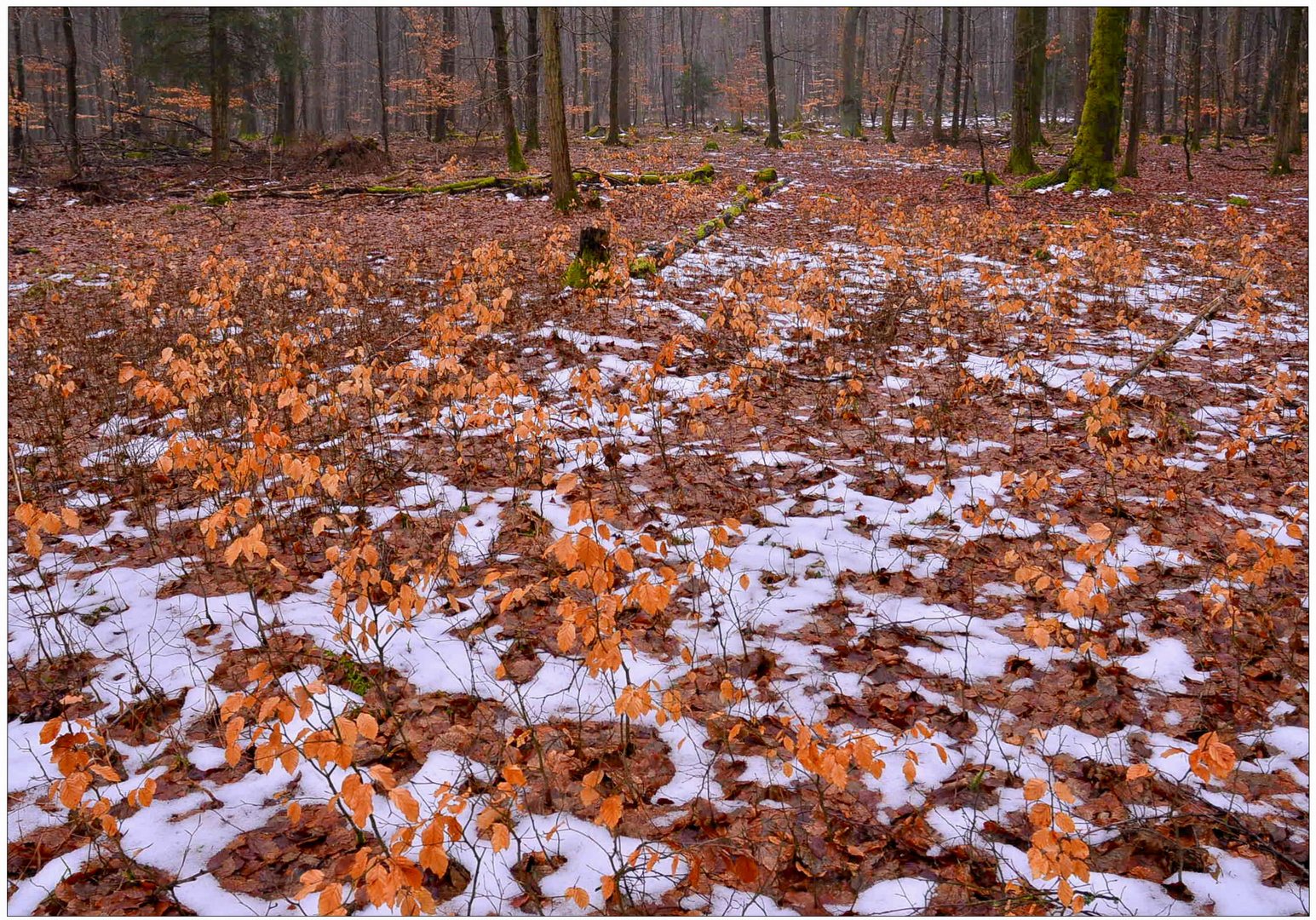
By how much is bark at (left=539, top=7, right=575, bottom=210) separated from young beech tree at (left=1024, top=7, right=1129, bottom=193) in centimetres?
1049

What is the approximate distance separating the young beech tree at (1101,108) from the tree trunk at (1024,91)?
2.29 metres

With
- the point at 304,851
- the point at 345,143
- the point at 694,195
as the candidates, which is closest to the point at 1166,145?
the point at 694,195

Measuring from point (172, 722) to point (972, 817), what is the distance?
3.22m

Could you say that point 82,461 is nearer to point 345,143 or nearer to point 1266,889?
point 1266,889

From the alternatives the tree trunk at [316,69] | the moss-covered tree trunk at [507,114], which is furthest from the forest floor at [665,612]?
the tree trunk at [316,69]

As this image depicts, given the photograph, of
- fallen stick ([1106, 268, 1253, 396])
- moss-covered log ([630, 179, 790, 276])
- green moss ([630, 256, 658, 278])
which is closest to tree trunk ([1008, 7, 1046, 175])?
moss-covered log ([630, 179, 790, 276])

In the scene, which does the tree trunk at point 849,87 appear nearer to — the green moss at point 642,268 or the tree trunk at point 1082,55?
the tree trunk at point 1082,55

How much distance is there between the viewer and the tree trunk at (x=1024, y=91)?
17.7m

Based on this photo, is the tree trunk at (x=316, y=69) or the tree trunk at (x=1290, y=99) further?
the tree trunk at (x=316, y=69)

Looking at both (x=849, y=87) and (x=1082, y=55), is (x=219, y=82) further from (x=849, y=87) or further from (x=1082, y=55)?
(x=1082, y=55)

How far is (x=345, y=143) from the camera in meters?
19.8

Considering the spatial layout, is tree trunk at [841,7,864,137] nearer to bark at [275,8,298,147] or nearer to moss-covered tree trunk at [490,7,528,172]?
moss-covered tree trunk at [490,7,528,172]

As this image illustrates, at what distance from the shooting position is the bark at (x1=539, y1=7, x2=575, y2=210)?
11320mm

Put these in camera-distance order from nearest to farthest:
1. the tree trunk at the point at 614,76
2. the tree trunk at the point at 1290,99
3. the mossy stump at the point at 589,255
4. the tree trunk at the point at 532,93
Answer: the mossy stump at the point at 589,255, the tree trunk at the point at 1290,99, the tree trunk at the point at 532,93, the tree trunk at the point at 614,76
